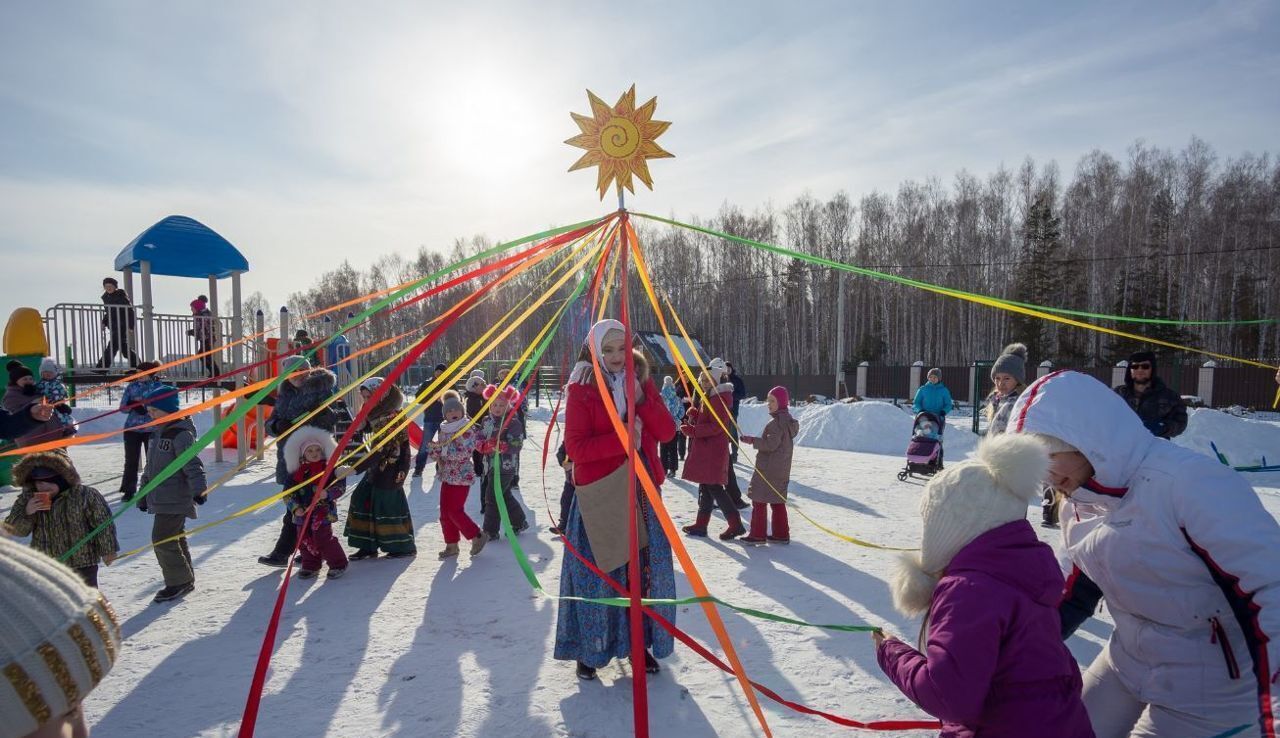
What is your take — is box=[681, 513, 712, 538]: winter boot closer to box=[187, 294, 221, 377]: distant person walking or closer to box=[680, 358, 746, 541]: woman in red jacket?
box=[680, 358, 746, 541]: woman in red jacket

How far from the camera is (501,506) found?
2826mm

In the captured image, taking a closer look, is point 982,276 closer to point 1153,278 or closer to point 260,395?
point 1153,278

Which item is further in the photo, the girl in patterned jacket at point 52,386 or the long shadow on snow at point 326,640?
the girl in patterned jacket at point 52,386

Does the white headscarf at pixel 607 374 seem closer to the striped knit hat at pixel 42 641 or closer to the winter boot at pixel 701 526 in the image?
the striped knit hat at pixel 42 641

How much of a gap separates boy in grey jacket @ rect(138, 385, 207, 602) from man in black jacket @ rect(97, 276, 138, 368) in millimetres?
7056

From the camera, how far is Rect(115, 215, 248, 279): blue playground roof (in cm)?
981

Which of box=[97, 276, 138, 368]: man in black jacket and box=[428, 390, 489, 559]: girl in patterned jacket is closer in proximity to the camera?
box=[428, 390, 489, 559]: girl in patterned jacket

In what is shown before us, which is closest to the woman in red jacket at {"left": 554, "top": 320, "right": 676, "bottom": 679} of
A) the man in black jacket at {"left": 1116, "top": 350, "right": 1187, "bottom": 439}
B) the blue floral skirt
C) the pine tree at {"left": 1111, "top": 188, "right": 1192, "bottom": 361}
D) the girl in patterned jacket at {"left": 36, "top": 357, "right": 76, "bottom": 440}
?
the blue floral skirt

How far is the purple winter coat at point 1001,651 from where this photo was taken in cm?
149

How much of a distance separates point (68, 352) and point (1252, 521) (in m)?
13.8

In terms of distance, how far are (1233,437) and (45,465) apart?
16.3 m

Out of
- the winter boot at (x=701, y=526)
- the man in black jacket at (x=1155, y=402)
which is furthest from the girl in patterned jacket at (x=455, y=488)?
the man in black jacket at (x=1155, y=402)

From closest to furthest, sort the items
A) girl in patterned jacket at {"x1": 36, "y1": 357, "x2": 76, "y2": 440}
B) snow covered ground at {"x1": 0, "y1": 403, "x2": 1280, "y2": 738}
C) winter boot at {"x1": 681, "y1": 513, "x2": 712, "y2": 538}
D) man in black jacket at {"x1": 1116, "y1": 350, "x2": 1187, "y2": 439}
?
snow covered ground at {"x1": 0, "y1": 403, "x2": 1280, "y2": 738}
man in black jacket at {"x1": 1116, "y1": 350, "x2": 1187, "y2": 439}
winter boot at {"x1": 681, "y1": 513, "x2": 712, "y2": 538}
girl in patterned jacket at {"x1": 36, "y1": 357, "x2": 76, "y2": 440}

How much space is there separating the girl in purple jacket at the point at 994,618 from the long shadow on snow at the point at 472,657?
1.95 meters
